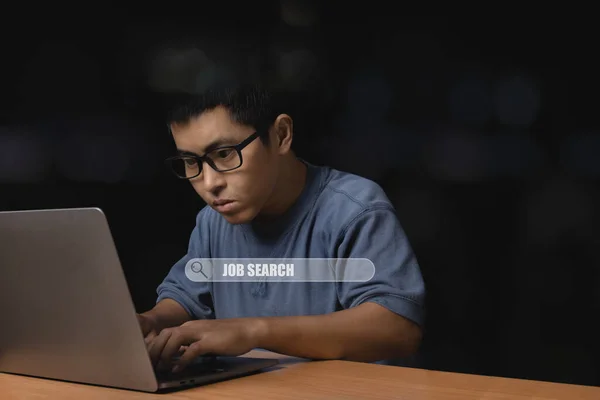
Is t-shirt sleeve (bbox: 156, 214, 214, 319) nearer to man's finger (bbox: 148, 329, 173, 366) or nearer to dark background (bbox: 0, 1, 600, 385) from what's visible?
dark background (bbox: 0, 1, 600, 385)

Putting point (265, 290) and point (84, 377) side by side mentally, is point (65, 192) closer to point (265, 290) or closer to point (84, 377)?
point (265, 290)

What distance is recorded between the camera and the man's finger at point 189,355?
108 cm

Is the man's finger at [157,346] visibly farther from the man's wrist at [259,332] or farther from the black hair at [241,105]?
the black hair at [241,105]

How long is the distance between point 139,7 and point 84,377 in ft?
3.57

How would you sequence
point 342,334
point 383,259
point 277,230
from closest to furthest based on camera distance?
point 342,334 → point 383,259 → point 277,230

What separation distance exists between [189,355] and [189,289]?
57 centimetres

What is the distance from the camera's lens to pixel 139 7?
187 cm

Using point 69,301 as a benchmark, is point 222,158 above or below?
above

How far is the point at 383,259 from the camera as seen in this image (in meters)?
1.40

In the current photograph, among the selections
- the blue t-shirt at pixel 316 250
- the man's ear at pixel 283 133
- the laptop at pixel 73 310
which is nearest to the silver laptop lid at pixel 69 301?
the laptop at pixel 73 310

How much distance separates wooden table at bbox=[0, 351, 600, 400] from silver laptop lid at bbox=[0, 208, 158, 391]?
0.11ft

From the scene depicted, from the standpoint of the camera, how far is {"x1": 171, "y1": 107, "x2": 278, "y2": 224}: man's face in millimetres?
1470

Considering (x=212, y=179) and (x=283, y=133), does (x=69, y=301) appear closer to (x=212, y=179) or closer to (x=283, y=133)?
(x=212, y=179)

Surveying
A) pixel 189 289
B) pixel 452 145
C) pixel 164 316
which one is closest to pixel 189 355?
pixel 164 316
